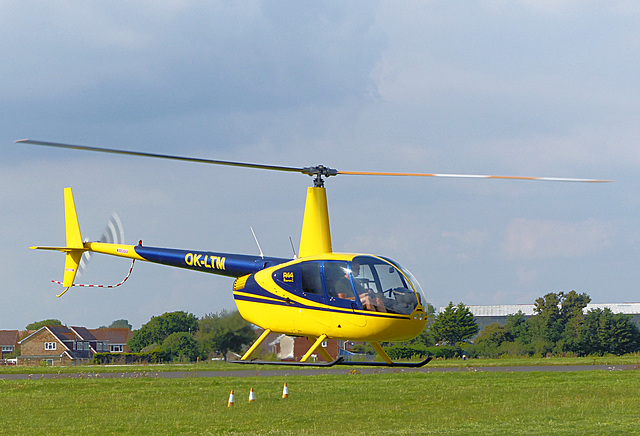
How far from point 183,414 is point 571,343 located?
58.9 meters

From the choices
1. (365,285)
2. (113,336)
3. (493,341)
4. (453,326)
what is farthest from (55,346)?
(365,285)

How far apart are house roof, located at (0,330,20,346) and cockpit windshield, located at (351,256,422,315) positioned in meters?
137

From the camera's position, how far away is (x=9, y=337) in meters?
140

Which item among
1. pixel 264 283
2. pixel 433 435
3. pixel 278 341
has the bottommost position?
pixel 433 435

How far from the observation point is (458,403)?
42.0m

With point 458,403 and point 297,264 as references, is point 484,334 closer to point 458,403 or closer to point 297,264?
point 458,403

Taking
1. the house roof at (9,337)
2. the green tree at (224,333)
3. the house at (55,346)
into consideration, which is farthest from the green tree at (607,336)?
the house roof at (9,337)

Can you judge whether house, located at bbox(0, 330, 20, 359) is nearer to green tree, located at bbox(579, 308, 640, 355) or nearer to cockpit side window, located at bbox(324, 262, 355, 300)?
green tree, located at bbox(579, 308, 640, 355)

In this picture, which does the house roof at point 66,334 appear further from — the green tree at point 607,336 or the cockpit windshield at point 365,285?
the cockpit windshield at point 365,285

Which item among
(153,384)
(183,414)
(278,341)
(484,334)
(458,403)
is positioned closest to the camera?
(278,341)

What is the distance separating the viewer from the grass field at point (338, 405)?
3300cm

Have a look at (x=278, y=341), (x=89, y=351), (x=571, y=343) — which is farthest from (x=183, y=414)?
(x=89, y=351)

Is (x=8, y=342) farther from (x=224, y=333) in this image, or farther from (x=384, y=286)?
(x=384, y=286)

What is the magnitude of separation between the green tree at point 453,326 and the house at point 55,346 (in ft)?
202
